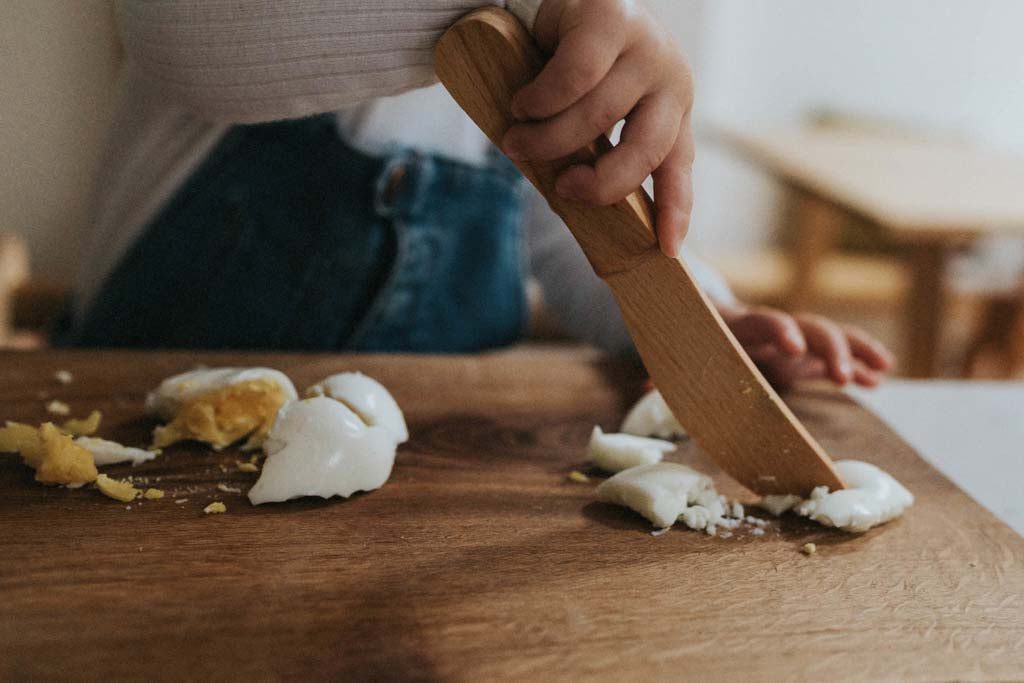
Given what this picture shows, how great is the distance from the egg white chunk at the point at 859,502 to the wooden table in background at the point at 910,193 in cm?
115

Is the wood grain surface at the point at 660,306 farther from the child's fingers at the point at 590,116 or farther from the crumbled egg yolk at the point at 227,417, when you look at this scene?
the crumbled egg yolk at the point at 227,417

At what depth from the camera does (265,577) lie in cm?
50

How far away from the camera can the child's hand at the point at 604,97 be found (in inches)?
19.8

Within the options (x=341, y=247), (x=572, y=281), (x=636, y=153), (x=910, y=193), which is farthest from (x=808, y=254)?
(x=636, y=153)

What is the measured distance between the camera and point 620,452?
0.66 m

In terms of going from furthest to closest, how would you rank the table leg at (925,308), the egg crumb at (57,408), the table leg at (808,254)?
the table leg at (808,254) → the table leg at (925,308) → the egg crumb at (57,408)

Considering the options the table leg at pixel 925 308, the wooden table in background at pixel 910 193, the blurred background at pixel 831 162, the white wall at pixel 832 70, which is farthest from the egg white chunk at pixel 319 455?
the white wall at pixel 832 70

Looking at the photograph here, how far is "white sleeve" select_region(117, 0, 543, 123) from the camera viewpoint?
1.74ft

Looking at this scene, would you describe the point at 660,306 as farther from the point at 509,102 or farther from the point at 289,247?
the point at 289,247

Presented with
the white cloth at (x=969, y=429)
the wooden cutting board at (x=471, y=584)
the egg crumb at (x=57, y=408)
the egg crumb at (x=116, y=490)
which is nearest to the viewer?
the wooden cutting board at (x=471, y=584)

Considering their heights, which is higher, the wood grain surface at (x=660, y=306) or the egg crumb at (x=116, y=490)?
the wood grain surface at (x=660, y=306)

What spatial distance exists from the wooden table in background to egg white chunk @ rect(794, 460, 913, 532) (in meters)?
1.15

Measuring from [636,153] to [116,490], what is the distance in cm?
37

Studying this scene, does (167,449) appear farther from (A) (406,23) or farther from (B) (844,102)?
(B) (844,102)
